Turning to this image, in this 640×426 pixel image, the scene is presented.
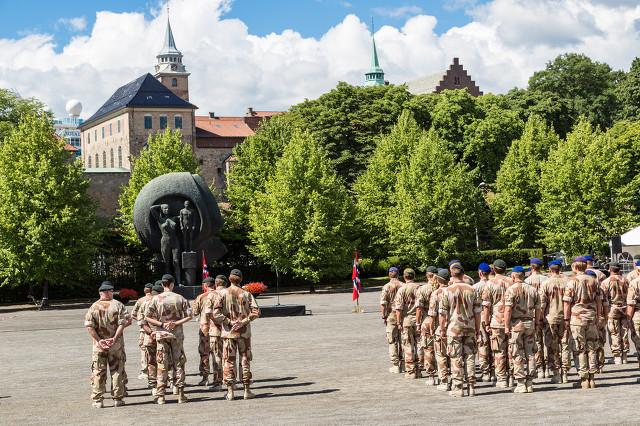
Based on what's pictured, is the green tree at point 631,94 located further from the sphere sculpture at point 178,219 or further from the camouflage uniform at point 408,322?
the camouflage uniform at point 408,322

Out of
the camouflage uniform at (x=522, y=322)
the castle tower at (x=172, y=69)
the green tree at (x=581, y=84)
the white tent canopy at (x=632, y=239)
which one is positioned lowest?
the camouflage uniform at (x=522, y=322)

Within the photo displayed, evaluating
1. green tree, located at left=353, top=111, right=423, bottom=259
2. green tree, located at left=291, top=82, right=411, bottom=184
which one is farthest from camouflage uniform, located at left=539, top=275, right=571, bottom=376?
green tree, located at left=291, top=82, right=411, bottom=184

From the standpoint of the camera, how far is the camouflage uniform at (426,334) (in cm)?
1579

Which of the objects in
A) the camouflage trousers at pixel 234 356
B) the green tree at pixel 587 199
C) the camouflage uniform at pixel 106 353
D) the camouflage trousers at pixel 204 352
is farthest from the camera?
the green tree at pixel 587 199

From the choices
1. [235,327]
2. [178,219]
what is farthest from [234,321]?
[178,219]

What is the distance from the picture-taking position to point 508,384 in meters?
15.2

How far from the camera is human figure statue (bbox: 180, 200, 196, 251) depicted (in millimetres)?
40375

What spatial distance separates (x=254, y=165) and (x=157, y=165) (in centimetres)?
724

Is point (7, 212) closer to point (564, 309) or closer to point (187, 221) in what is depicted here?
point (187, 221)

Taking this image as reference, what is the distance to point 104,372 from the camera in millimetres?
14570

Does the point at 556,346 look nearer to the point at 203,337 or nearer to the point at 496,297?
the point at 496,297

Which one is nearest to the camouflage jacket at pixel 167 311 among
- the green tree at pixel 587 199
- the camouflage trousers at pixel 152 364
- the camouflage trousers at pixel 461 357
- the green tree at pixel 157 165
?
the camouflage trousers at pixel 152 364

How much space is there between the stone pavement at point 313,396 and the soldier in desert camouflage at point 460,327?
1.33 feet

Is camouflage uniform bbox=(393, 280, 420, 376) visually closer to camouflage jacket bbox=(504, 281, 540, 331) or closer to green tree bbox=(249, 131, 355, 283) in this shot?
camouflage jacket bbox=(504, 281, 540, 331)
